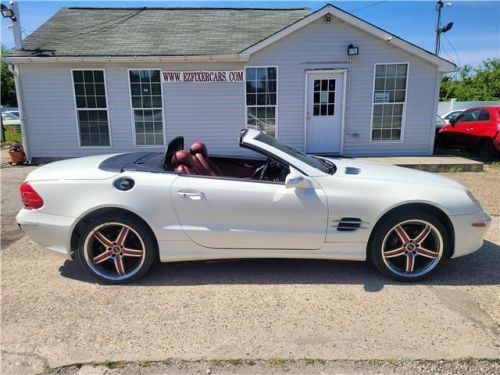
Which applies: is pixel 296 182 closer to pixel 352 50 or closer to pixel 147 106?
pixel 352 50


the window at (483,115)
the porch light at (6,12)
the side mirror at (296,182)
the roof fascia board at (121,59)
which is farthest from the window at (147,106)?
the window at (483,115)

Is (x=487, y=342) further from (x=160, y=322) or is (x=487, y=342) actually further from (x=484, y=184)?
(x=484, y=184)

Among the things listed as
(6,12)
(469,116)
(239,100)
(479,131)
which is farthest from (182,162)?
(469,116)

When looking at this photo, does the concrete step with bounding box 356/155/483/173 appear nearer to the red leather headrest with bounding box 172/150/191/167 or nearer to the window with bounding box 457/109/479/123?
the window with bounding box 457/109/479/123

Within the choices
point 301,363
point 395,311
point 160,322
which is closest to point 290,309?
point 301,363

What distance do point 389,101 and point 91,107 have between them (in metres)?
8.28

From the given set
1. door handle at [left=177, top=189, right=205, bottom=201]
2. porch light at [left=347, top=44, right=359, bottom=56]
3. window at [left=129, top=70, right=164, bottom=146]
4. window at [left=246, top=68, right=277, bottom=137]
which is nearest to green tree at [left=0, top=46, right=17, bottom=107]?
window at [left=129, top=70, right=164, bottom=146]

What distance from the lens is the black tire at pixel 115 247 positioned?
343cm

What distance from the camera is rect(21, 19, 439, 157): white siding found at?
10.0 metres

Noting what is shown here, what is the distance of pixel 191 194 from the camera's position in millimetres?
3398

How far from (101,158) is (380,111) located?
28.0ft

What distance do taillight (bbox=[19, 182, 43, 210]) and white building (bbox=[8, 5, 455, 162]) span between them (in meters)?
7.08

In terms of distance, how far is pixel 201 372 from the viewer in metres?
2.38

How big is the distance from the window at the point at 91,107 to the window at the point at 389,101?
7532 mm
